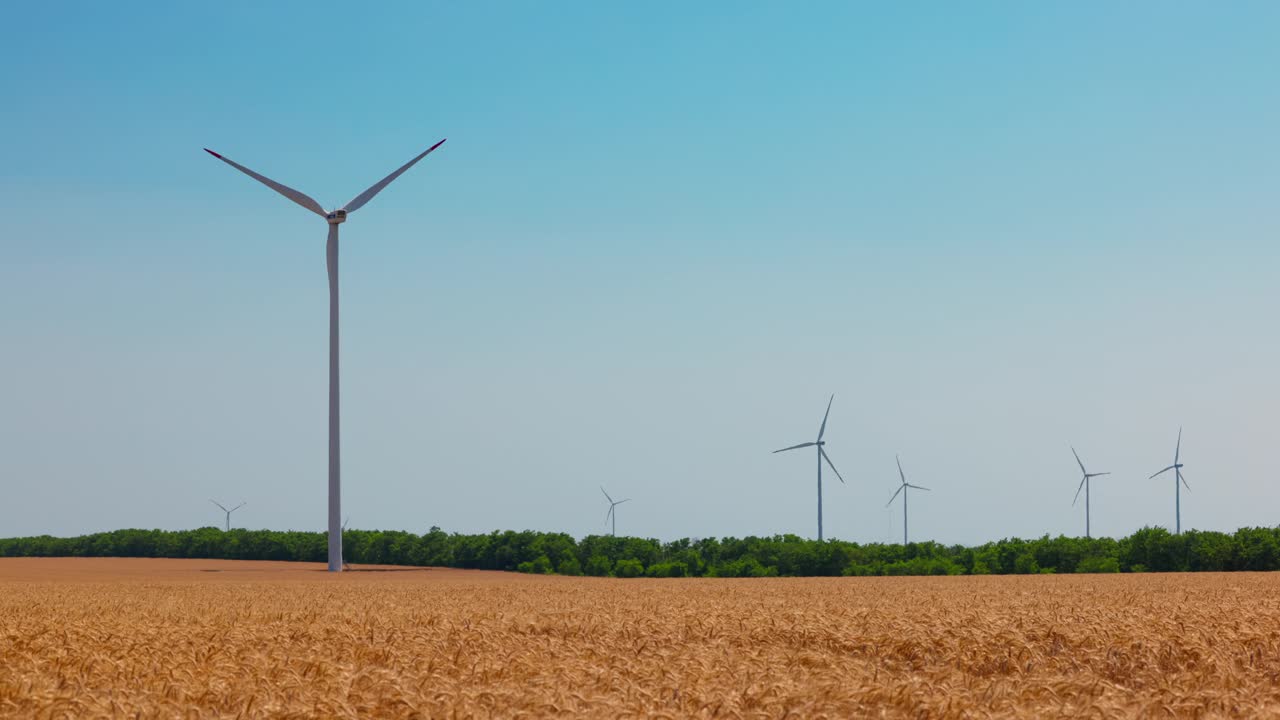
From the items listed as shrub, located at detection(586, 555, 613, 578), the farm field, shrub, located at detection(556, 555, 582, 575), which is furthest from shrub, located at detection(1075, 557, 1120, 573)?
the farm field

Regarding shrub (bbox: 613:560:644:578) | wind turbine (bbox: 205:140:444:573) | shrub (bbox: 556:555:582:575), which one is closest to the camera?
wind turbine (bbox: 205:140:444:573)

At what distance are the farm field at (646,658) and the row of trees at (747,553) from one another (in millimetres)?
54235

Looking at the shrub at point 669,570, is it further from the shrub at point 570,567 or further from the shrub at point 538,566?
the shrub at point 538,566

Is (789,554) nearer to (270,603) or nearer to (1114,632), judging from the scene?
(270,603)

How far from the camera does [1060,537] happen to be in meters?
86.8

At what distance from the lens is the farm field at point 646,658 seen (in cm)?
1172

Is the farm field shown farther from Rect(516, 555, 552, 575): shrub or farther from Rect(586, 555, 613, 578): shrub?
Rect(516, 555, 552, 575): shrub

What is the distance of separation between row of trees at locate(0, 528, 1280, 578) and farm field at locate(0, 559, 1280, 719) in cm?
5424

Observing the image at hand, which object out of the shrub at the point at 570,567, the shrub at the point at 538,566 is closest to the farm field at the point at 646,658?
the shrub at the point at 570,567

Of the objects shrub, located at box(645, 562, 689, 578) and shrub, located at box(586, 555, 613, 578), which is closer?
shrub, located at box(645, 562, 689, 578)

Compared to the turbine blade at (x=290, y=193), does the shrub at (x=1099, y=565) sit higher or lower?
lower

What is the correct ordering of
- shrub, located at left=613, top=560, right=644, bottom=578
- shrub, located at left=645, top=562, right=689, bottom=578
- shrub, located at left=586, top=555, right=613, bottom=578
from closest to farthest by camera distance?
1. shrub, located at left=645, top=562, right=689, bottom=578
2. shrub, located at left=613, top=560, right=644, bottom=578
3. shrub, located at left=586, top=555, right=613, bottom=578

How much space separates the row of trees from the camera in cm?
7988

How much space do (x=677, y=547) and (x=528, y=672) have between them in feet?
285
